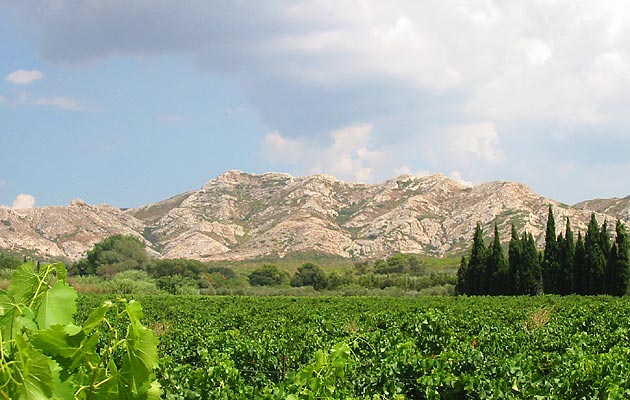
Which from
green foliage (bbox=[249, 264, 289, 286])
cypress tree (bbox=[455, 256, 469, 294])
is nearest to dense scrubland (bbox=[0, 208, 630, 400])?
cypress tree (bbox=[455, 256, 469, 294])

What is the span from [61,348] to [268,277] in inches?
4212

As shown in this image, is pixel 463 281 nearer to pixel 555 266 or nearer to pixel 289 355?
pixel 555 266

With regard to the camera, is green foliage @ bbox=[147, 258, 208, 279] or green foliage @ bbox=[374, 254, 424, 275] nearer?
green foliage @ bbox=[147, 258, 208, 279]

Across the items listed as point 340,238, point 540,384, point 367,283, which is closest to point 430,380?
point 540,384

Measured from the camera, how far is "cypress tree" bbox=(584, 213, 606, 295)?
184ft

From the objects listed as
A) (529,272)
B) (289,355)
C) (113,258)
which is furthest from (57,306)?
(113,258)

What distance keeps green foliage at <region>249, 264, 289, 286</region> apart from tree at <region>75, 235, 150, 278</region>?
1829 centimetres

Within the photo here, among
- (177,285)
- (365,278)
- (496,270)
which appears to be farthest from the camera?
(365,278)

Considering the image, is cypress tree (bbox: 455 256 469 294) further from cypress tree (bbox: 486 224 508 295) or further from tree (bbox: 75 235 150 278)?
tree (bbox: 75 235 150 278)

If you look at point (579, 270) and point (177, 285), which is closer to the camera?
point (579, 270)

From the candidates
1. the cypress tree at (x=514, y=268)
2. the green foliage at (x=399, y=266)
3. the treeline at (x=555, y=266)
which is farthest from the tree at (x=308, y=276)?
the cypress tree at (x=514, y=268)

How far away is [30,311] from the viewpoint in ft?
6.28

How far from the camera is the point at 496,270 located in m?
63.8

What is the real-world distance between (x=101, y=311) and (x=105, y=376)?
0.87 ft
